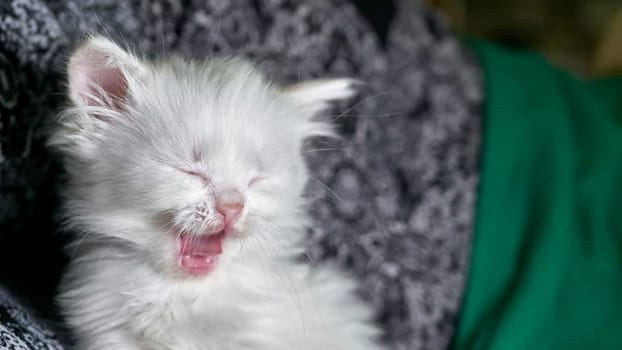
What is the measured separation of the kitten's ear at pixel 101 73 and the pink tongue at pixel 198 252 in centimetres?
17

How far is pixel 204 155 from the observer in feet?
2.23

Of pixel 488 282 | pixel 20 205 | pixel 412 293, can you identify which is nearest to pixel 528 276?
pixel 488 282

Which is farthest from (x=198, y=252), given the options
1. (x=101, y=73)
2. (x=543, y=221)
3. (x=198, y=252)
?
(x=543, y=221)

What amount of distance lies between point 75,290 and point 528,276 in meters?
0.70

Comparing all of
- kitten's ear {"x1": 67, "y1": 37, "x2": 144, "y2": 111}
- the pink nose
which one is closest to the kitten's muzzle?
the pink nose

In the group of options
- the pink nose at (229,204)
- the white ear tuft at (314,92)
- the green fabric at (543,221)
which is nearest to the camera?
the pink nose at (229,204)

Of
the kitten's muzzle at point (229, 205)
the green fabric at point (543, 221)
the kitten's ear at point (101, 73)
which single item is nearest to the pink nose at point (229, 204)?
the kitten's muzzle at point (229, 205)

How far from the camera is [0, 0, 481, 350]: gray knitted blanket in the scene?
869 millimetres

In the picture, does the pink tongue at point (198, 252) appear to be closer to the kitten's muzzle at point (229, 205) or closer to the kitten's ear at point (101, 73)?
the kitten's muzzle at point (229, 205)

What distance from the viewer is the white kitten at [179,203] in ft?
2.25

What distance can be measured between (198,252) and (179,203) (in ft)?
0.27

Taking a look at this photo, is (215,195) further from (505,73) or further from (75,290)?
(505,73)

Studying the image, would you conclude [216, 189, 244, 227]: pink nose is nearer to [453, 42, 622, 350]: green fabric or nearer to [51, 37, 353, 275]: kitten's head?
[51, 37, 353, 275]: kitten's head

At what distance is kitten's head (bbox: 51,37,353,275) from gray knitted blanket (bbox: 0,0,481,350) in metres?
0.09
